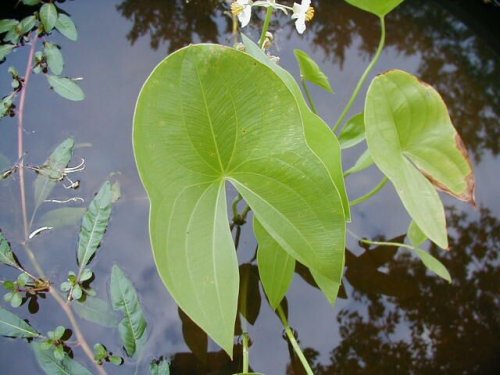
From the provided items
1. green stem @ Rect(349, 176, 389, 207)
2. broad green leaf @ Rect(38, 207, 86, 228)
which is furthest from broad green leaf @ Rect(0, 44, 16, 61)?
green stem @ Rect(349, 176, 389, 207)

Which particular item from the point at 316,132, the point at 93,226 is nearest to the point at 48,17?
the point at 93,226

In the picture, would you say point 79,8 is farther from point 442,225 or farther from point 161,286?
point 442,225

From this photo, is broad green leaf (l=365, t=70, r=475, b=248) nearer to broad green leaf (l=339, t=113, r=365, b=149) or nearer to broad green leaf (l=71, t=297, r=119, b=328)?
broad green leaf (l=339, t=113, r=365, b=149)

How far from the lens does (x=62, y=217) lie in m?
0.98

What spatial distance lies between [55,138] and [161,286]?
0.36 metres

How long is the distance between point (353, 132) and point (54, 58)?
61cm

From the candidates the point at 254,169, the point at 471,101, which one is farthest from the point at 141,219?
the point at 471,101

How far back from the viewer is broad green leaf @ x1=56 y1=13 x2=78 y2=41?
3.78 ft

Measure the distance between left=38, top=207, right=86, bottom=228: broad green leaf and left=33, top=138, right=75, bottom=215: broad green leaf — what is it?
4 centimetres

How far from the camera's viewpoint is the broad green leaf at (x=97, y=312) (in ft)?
2.90

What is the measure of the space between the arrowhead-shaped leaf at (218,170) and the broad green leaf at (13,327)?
0.33m

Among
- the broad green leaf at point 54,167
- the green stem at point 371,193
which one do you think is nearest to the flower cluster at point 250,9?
the green stem at point 371,193

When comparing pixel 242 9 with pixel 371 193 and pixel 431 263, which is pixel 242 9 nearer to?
pixel 371 193

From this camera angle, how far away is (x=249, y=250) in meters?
1.00
